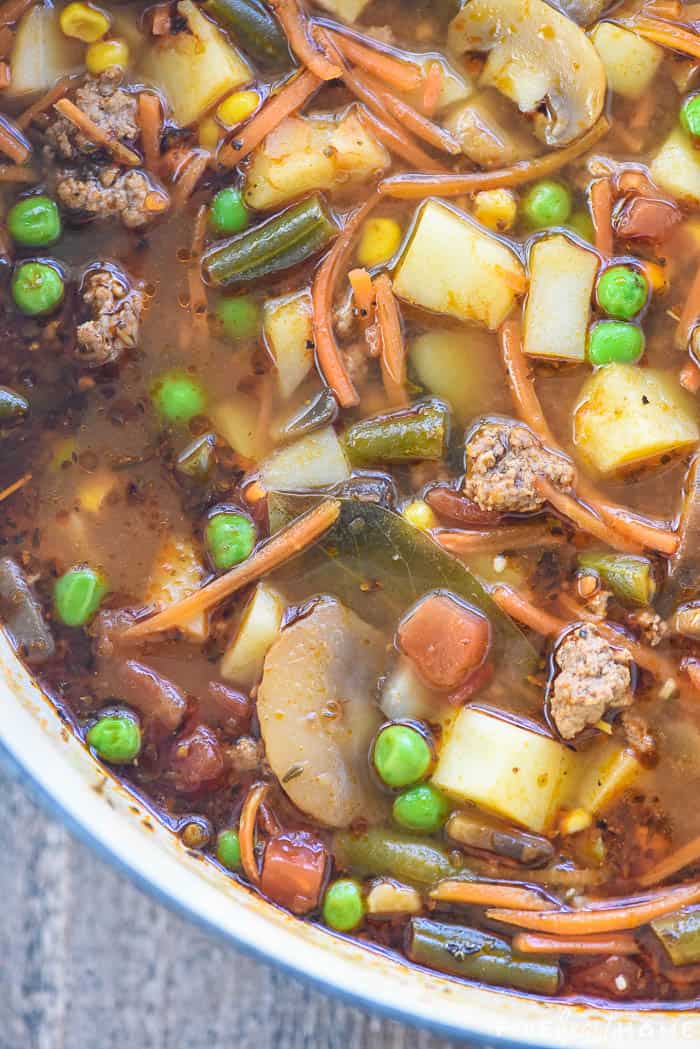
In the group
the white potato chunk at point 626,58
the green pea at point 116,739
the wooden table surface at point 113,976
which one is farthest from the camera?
the wooden table surface at point 113,976

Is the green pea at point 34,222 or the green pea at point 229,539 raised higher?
the green pea at point 34,222

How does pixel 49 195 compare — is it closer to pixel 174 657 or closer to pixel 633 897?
pixel 174 657

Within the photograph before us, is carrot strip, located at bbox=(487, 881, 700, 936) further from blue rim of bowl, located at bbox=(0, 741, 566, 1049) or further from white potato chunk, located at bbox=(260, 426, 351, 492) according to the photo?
white potato chunk, located at bbox=(260, 426, 351, 492)

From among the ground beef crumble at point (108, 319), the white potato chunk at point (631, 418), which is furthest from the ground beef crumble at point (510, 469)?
the ground beef crumble at point (108, 319)

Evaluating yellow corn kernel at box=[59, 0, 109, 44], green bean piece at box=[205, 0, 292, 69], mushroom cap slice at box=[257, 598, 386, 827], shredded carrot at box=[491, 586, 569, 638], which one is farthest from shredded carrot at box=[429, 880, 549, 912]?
yellow corn kernel at box=[59, 0, 109, 44]

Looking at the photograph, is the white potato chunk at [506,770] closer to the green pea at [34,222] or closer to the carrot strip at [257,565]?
the carrot strip at [257,565]

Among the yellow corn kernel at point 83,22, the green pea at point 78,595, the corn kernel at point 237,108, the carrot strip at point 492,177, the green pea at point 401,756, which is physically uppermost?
the yellow corn kernel at point 83,22

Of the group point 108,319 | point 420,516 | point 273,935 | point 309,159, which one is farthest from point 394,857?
point 309,159
